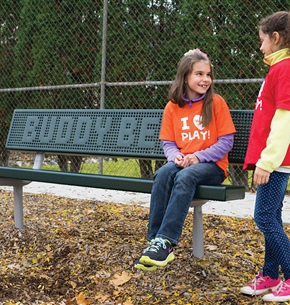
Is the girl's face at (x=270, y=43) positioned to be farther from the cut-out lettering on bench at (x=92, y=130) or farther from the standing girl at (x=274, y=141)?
the cut-out lettering on bench at (x=92, y=130)

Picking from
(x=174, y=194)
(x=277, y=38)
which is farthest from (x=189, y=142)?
(x=277, y=38)

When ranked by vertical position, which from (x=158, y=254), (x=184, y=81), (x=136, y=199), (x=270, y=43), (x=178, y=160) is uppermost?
(x=270, y=43)

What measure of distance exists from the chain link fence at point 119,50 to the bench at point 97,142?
6.38ft

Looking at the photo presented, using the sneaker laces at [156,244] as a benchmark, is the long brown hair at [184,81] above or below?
above

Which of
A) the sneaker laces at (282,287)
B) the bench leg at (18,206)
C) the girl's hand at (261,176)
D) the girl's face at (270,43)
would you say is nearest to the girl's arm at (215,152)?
the girl's hand at (261,176)

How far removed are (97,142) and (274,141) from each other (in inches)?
82.6

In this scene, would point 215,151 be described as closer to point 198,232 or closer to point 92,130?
point 198,232

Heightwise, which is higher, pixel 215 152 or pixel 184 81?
pixel 184 81

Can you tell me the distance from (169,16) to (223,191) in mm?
4766

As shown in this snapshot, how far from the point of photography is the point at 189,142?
148 inches

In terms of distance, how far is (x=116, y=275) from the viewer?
388cm

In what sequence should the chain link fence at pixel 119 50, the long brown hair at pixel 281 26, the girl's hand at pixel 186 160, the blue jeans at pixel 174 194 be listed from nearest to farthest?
the long brown hair at pixel 281 26 → the blue jeans at pixel 174 194 → the girl's hand at pixel 186 160 → the chain link fence at pixel 119 50

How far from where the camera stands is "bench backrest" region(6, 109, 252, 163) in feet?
14.8

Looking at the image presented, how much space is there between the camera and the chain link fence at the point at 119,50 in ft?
23.2
